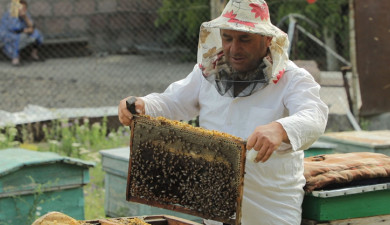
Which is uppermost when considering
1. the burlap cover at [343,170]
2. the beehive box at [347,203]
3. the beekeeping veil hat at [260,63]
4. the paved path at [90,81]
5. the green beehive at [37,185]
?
the beekeeping veil hat at [260,63]

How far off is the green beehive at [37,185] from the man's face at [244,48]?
1497 millimetres

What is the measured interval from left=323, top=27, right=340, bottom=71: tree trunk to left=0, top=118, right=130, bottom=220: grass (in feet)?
13.5

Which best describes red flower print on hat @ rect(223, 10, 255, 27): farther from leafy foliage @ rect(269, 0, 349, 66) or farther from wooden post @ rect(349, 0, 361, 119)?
leafy foliage @ rect(269, 0, 349, 66)

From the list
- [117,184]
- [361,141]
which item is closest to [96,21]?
[117,184]

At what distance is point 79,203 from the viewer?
4176 millimetres

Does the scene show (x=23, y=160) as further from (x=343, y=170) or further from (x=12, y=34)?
(x=12, y=34)

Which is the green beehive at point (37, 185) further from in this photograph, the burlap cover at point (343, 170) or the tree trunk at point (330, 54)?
the tree trunk at point (330, 54)

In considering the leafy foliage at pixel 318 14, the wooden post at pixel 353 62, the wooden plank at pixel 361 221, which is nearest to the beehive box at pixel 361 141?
the wooden plank at pixel 361 221

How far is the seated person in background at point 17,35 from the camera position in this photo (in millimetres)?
10984

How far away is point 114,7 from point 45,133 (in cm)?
589

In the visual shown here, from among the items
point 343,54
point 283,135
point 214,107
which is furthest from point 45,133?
point 343,54

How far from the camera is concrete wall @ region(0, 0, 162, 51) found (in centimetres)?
1180

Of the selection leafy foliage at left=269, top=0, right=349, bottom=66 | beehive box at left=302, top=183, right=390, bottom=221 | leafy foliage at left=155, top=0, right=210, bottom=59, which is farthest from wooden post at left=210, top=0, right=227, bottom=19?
beehive box at left=302, top=183, right=390, bottom=221

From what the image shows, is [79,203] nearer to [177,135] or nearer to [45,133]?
[177,135]
